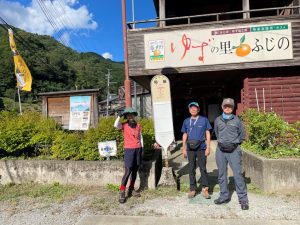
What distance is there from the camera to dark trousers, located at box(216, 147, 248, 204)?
Answer: 5.04 meters

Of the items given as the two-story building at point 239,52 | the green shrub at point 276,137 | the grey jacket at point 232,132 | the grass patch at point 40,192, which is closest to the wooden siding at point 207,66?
the two-story building at point 239,52

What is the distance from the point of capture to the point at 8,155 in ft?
24.5

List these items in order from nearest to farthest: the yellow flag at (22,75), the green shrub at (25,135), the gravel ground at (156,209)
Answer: the gravel ground at (156,209) < the green shrub at (25,135) < the yellow flag at (22,75)

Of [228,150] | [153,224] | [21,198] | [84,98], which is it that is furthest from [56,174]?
[228,150]

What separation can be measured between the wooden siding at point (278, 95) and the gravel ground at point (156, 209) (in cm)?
532

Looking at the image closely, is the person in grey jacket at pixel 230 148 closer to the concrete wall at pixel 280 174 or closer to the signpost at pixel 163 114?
the concrete wall at pixel 280 174

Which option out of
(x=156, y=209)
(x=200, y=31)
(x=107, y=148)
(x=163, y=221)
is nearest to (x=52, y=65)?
(x=200, y=31)

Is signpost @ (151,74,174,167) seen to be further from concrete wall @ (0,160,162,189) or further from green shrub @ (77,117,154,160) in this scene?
green shrub @ (77,117,154,160)

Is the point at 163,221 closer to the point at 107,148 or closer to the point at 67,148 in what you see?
the point at 107,148

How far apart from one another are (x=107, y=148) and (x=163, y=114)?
141cm

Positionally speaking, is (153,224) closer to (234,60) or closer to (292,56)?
(234,60)

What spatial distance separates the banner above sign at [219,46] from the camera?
984 cm

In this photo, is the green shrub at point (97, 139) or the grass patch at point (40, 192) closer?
the grass patch at point (40, 192)

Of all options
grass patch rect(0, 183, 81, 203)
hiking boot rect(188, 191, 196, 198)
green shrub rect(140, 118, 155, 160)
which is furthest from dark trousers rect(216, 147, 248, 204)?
grass patch rect(0, 183, 81, 203)
